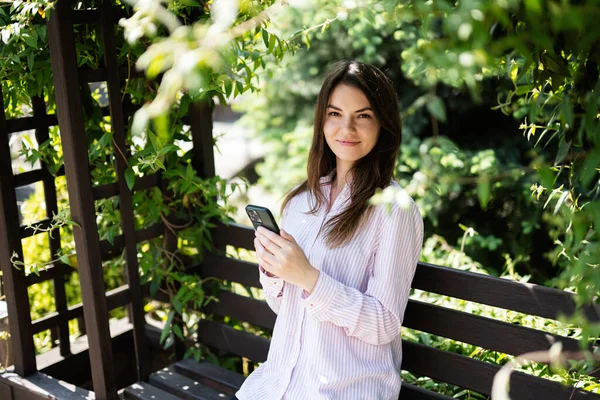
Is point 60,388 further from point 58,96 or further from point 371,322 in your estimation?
point 371,322

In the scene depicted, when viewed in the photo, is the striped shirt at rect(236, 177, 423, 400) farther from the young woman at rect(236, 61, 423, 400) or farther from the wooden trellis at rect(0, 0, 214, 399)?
the wooden trellis at rect(0, 0, 214, 399)

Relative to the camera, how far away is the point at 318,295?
182 cm

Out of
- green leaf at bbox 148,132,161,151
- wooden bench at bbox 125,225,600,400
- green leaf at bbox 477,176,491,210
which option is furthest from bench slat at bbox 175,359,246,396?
green leaf at bbox 477,176,491,210

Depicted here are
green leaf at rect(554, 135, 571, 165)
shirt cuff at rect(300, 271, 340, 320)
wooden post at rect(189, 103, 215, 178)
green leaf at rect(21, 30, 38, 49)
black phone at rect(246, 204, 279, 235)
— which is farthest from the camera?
wooden post at rect(189, 103, 215, 178)

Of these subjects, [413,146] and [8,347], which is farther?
[413,146]

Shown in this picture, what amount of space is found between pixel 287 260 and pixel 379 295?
26 centimetres

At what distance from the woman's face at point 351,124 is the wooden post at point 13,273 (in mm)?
1134

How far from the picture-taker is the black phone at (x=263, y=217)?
6.31 ft

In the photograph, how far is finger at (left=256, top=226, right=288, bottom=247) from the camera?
1874 millimetres

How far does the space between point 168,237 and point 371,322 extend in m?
1.11

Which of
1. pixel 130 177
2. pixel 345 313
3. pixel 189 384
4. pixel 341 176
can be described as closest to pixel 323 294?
pixel 345 313

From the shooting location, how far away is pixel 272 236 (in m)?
1.89

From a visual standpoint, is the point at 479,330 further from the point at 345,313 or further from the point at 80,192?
the point at 80,192

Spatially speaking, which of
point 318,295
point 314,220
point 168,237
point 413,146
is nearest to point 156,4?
point 318,295
